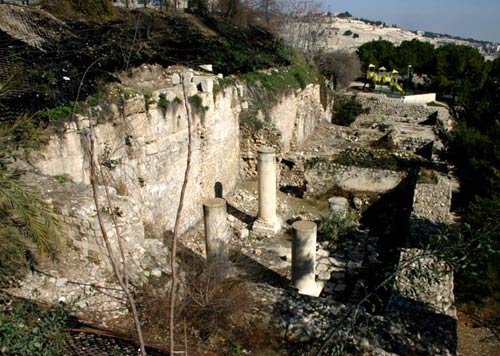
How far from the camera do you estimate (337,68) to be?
30.8 meters

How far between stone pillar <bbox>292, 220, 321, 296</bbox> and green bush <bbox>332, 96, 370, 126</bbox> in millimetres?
17230

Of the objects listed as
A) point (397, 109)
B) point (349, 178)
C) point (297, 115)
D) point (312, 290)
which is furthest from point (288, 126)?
point (397, 109)

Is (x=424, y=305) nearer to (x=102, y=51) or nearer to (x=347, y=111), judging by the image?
(x=102, y=51)

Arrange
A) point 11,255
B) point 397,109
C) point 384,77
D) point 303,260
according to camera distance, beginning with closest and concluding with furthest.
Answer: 1. point 11,255
2. point 303,260
3. point 397,109
4. point 384,77

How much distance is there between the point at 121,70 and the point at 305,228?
6458mm

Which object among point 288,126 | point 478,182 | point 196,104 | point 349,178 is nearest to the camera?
point 478,182

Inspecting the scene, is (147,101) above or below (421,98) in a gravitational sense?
above

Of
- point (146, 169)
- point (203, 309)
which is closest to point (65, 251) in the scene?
point (203, 309)

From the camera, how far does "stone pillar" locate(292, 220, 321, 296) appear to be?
7758mm

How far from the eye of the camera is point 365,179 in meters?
12.4

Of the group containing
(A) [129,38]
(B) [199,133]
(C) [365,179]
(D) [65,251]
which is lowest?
(C) [365,179]

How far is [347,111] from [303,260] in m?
17.9

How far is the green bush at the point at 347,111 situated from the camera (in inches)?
937

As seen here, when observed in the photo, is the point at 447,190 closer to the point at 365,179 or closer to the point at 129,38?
the point at 365,179
